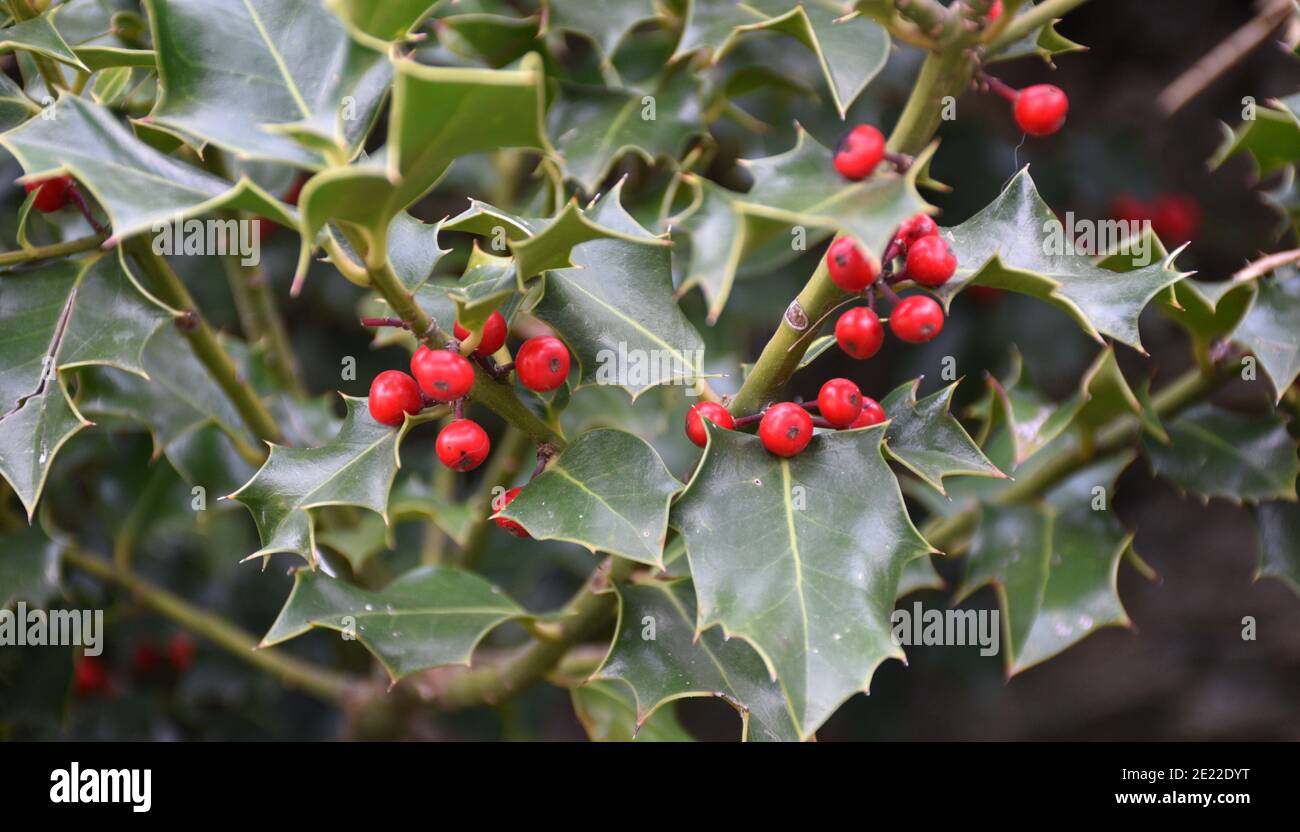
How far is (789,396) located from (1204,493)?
1.34 m

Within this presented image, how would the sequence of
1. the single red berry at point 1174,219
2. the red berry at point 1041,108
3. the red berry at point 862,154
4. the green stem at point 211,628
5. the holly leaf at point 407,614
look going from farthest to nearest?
the single red berry at point 1174,219, the green stem at point 211,628, the holly leaf at point 407,614, the red berry at point 1041,108, the red berry at point 862,154

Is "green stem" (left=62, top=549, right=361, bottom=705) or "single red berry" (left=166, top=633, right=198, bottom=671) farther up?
"green stem" (left=62, top=549, right=361, bottom=705)

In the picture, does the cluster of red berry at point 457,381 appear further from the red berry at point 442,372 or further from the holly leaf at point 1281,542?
the holly leaf at point 1281,542

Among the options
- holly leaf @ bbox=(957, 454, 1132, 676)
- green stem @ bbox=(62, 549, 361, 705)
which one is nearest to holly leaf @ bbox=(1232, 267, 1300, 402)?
holly leaf @ bbox=(957, 454, 1132, 676)

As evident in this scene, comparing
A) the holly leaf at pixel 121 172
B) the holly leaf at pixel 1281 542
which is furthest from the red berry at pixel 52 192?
the holly leaf at pixel 1281 542

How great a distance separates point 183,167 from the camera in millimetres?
803

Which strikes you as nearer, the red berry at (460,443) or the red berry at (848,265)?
the red berry at (848,265)

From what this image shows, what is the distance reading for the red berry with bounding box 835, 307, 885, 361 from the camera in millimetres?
861

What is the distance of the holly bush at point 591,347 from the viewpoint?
0.79 meters

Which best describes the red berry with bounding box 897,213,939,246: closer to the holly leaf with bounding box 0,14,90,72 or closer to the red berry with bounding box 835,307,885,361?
the red berry with bounding box 835,307,885,361

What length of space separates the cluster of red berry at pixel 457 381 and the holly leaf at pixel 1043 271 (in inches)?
12.6

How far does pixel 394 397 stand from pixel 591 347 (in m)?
0.17

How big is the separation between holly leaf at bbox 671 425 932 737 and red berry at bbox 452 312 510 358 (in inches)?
7.1
